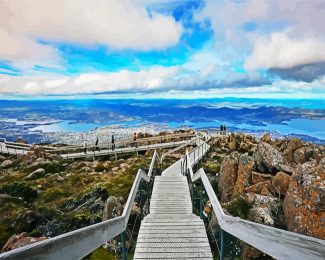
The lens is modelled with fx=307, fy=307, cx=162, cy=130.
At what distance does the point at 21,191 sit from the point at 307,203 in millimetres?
12453

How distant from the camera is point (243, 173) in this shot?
36.7 feet

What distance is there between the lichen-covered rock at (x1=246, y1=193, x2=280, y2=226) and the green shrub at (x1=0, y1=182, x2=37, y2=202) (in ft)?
32.6

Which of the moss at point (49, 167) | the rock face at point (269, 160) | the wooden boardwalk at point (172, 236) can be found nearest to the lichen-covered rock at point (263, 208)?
the wooden boardwalk at point (172, 236)

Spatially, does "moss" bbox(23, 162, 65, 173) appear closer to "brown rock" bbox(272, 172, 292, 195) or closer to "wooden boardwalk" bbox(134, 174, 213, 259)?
"wooden boardwalk" bbox(134, 174, 213, 259)

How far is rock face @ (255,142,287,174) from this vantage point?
11828mm

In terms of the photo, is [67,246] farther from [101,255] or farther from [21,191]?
[21,191]

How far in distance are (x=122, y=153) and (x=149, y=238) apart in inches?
940

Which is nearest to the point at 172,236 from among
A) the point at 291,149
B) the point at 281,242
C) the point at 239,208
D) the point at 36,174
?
the point at 239,208

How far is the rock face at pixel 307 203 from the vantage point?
264 inches

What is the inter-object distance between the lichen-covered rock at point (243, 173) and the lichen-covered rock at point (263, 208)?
1.51m

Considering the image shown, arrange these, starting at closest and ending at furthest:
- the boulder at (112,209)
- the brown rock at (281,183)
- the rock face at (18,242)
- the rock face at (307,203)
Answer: the rock face at (18,242) → the rock face at (307,203) → the boulder at (112,209) → the brown rock at (281,183)

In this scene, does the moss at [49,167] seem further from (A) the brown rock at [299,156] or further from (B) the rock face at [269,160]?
(A) the brown rock at [299,156]

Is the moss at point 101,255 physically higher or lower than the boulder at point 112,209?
lower

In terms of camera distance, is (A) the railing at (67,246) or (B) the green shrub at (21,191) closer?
(A) the railing at (67,246)
